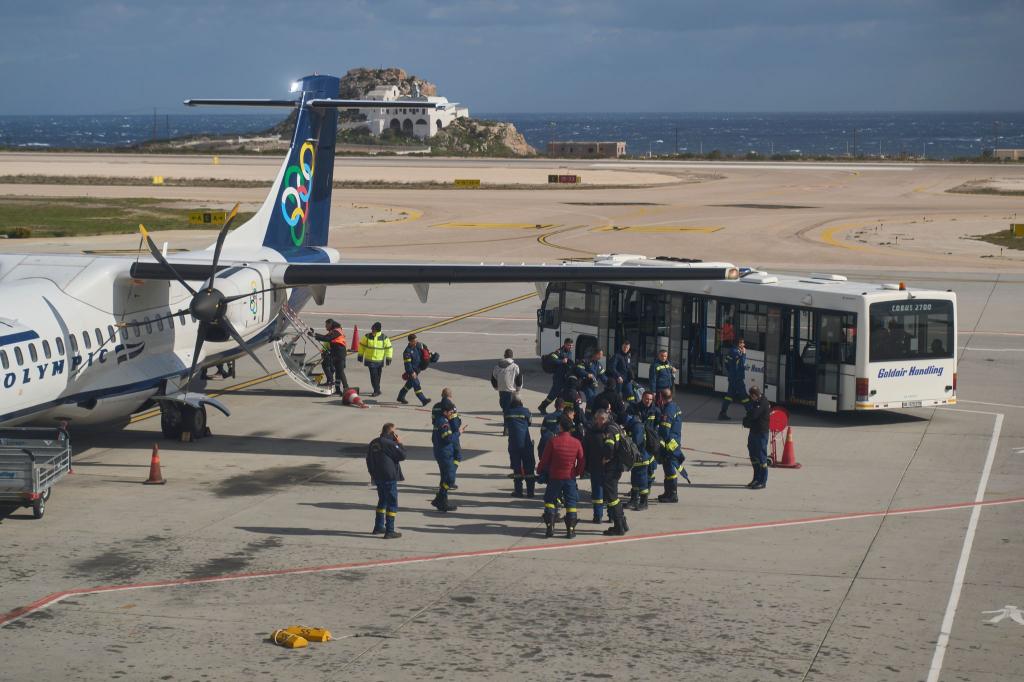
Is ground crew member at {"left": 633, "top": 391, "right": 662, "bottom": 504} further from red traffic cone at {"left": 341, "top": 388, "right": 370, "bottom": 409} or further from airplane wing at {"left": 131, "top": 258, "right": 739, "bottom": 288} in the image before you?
red traffic cone at {"left": 341, "top": 388, "right": 370, "bottom": 409}

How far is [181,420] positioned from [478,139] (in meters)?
140

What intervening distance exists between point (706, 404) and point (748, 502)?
7.33 m

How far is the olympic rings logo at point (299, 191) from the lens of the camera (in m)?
28.0

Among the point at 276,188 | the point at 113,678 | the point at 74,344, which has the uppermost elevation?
the point at 276,188

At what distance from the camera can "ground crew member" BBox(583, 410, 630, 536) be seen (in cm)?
1664

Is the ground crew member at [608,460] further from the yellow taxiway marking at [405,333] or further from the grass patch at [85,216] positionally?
the grass patch at [85,216]

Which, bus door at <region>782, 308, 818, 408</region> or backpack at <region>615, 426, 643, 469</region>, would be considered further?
bus door at <region>782, 308, 818, 408</region>

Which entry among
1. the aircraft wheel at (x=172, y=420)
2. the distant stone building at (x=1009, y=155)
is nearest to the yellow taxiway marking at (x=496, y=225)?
the aircraft wheel at (x=172, y=420)

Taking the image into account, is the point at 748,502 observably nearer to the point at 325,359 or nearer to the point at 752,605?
the point at 752,605

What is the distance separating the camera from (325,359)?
26.2m

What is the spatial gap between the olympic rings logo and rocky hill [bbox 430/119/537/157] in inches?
4951

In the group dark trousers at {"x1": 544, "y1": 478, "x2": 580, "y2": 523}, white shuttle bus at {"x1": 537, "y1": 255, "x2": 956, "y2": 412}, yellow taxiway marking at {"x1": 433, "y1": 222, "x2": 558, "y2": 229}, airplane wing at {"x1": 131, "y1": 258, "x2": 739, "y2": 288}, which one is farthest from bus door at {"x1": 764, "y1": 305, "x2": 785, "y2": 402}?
yellow taxiway marking at {"x1": 433, "y1": 222, "x2": 558, "y2": 229}

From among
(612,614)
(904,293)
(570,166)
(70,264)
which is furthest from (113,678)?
(570,166)

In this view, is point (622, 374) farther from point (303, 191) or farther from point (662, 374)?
point (303, 191)
